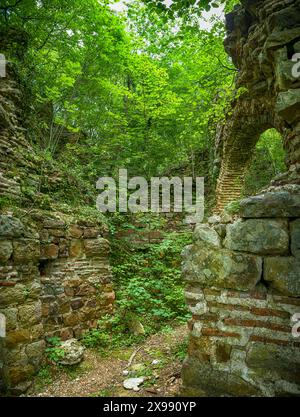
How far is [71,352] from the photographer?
4.06 meters

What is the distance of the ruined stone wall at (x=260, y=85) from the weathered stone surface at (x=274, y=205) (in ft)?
1.52

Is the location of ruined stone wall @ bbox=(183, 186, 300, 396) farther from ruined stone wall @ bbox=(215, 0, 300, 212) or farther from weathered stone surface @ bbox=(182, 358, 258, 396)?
ruined stone wall @ bbox=(215, 0, 300, 212)

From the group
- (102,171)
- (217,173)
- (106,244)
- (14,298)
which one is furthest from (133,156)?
(14,298)

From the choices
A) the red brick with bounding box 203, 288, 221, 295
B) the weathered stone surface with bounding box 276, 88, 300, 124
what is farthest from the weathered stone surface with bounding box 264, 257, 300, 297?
the weathered stone surface with bounding box 276, 88, 300, 124

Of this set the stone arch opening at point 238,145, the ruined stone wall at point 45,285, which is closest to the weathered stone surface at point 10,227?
the ruined stone wall at point 45,285

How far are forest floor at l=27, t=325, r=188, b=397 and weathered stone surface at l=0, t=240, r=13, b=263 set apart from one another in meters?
1.65

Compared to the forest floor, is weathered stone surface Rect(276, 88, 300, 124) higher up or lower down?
higher up

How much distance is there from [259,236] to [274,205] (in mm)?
270

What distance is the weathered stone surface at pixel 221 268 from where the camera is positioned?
7.27 feet

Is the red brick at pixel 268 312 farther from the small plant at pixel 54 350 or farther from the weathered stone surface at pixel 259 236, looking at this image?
the small plant at pixel 54 350

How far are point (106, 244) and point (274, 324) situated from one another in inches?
147

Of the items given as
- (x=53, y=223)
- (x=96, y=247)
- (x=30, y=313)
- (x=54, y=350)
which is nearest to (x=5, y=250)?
(x=30, y=313)

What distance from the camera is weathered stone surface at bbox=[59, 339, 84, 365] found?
395cm

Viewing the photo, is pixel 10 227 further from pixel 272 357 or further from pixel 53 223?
pixel 272 357
